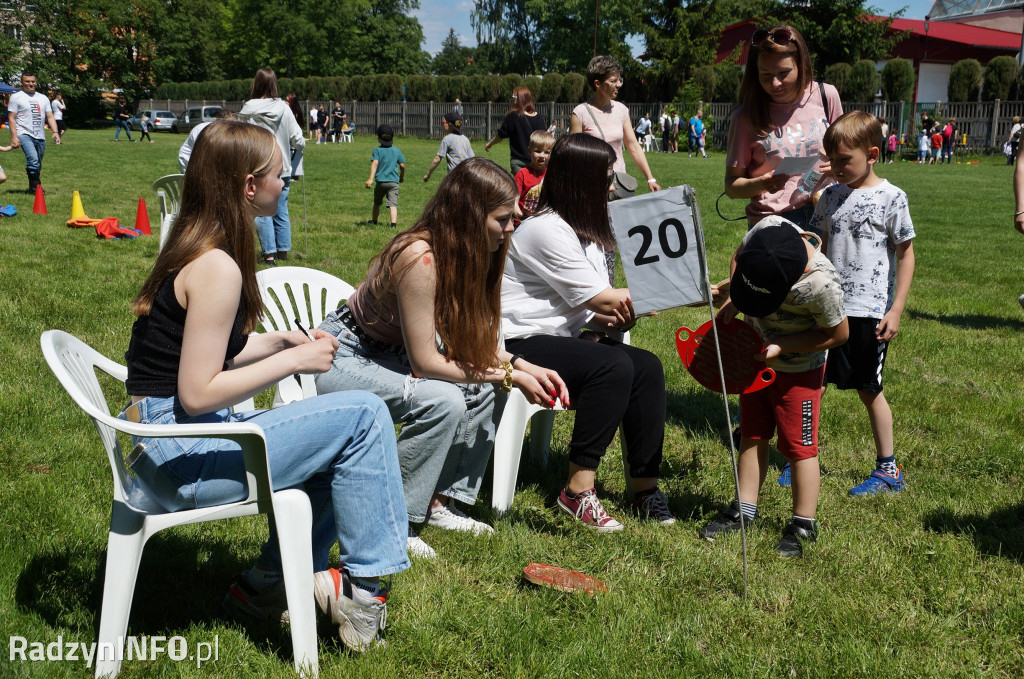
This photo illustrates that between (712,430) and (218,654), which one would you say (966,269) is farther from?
(218,654)

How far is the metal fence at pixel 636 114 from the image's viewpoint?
3412cm

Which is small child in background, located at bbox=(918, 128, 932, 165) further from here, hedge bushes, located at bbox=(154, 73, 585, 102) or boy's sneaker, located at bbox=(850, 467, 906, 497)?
boy's sneaker, located at bbox=(850, 467, 906, 497)

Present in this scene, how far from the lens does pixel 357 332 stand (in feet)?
11.2

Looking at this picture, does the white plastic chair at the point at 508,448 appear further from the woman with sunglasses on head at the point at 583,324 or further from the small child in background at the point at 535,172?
the small child in background at the point at 535,172

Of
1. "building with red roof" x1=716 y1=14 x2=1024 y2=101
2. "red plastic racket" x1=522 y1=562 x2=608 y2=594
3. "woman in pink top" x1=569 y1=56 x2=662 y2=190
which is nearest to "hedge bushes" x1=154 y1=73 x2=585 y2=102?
"building with red roof" x1=716 y1=14 x2=1024 y2=101

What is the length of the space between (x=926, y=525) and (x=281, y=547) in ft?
8.98

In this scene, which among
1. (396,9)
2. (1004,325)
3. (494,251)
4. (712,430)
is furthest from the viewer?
(396,9)

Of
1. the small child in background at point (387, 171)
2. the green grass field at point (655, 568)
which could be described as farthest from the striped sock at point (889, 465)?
the small child in background at point (387, 171)

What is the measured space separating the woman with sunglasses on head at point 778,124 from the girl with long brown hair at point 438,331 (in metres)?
1.74

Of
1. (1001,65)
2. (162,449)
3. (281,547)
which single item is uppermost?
(1001,65)

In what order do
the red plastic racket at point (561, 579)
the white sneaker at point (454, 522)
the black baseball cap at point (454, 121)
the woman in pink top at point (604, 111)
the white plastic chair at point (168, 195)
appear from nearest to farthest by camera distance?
the red plastic racket at point (561, 579), the white sneaker at point (454, 522), the white plastic chair at point (168, 195), the woman in pink top at point (604, 111), the black baseball cap at point (454, 121)

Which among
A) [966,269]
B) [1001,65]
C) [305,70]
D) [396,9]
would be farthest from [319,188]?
[396,9]

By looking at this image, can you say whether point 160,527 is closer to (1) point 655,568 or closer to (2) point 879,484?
(1) point 655,568

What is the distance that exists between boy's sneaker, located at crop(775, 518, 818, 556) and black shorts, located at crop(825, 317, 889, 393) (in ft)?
2.93
